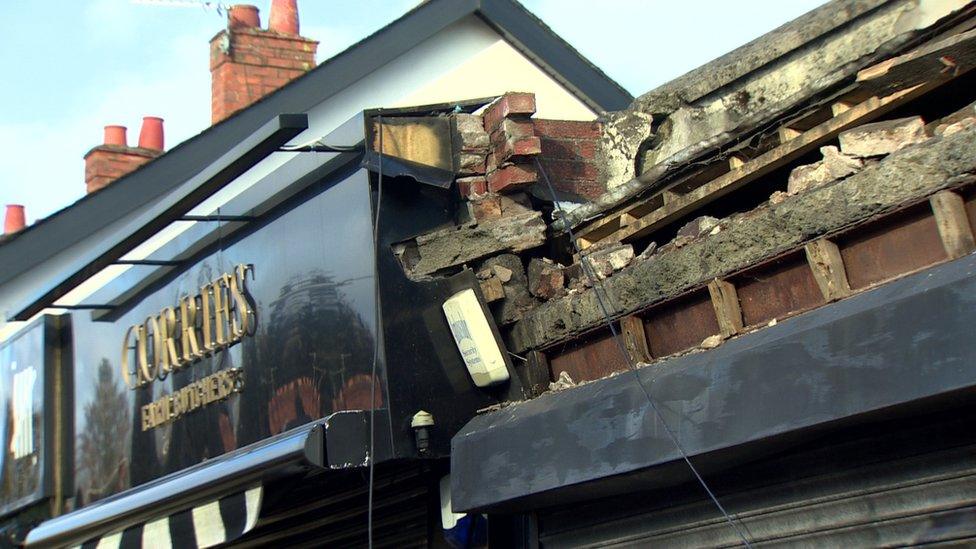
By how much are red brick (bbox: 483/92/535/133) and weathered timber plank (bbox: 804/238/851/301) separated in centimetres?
260

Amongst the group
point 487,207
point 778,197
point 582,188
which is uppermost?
point 582,188

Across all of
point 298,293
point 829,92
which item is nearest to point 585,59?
point 298,293

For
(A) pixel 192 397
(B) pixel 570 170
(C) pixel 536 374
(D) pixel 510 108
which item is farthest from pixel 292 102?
(C) pixel 536 374

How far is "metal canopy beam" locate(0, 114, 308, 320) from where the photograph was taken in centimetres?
715

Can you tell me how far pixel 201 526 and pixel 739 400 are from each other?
3.97 m

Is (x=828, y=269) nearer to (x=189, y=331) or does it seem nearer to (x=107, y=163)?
(x=189, y=331)

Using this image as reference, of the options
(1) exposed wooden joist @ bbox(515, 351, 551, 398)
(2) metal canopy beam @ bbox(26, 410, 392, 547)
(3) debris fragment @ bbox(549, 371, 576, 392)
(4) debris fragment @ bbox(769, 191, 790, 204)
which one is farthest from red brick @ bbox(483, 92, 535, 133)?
(4) debris fragment @ bbox(769, 191, 790, 204)

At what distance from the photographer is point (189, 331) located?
8719 mm

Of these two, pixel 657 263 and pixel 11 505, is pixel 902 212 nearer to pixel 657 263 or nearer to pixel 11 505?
pixel 657 263

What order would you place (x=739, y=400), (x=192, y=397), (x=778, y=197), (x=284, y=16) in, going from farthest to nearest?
(x=284, y=16) < (x=192, y=397) < (x=778, y=197) < (x=739, y=400)

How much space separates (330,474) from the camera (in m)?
7.20

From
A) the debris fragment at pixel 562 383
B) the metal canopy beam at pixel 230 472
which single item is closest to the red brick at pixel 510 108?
the debris fragment at pixel 562 383

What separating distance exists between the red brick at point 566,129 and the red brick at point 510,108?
0.21m

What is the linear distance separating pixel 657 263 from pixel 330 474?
8.14 ft
